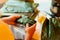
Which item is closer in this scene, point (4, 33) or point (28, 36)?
point (4, 33)

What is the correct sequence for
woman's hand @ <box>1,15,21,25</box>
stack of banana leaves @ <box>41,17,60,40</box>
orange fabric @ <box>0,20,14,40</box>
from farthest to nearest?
woman's hand @ <box>1,15,21,25</box> < stack of banana leaves @ <box>41,17,60,40</box> < orange fabric @ <box>0,20,14,40</box>

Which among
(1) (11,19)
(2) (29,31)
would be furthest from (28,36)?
(1) (11,19)

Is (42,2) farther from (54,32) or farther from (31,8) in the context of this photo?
(54,32)

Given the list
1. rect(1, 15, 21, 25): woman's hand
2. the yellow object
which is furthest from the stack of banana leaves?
rect(1, 15, 21, 25): woman's hand

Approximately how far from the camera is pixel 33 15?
0.88 m

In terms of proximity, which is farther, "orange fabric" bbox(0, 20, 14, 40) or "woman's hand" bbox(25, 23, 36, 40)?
"woman's hand" bbox(25, 23, 36, 40)

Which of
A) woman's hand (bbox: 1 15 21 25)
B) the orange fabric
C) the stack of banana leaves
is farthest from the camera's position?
woman's hand (bbox: 1 15 21 25)

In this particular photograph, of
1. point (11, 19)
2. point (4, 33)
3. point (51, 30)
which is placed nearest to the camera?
point (4, 33)

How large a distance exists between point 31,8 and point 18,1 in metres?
0.14

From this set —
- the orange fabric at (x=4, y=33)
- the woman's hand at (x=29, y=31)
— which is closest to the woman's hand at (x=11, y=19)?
the woman's hand at (x=29, y=31)

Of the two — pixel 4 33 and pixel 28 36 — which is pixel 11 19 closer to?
pixel 28 36

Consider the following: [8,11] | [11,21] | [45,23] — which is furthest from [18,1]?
[45,23]

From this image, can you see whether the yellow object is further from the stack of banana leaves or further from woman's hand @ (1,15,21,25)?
woman's hand @ (1,15,21,25)

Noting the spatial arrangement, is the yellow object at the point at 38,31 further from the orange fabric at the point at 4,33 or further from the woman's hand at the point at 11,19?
the orange fabric at the point at 4,33
